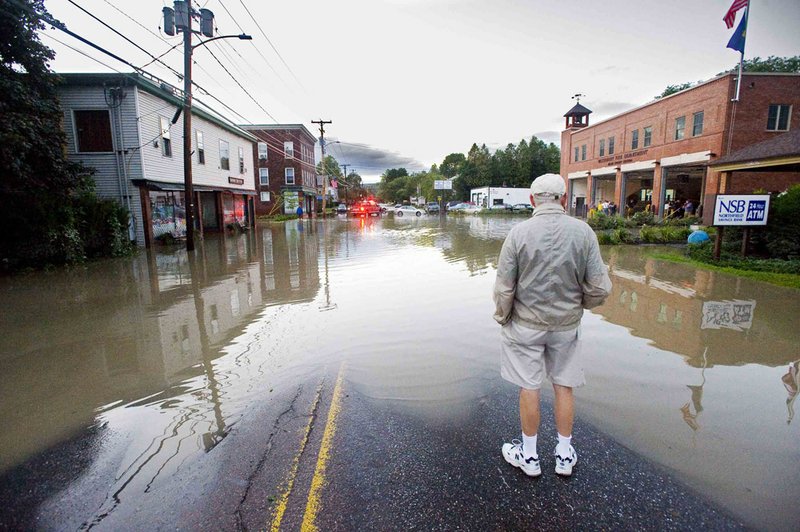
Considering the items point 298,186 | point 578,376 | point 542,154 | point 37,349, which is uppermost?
point 542,154

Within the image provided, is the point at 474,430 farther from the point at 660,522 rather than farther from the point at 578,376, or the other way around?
the point at 660,522

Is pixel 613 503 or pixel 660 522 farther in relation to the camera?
pixel 613 503

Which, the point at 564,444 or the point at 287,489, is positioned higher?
the point at 564,444

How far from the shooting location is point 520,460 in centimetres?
301

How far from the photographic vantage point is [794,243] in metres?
10.8

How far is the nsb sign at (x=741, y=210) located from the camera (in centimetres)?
1091

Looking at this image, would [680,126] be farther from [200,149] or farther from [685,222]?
[200,149]

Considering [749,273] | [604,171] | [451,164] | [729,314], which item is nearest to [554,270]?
[729,314]

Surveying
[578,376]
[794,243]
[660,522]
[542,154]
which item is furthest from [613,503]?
[542,154]

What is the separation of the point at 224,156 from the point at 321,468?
26.3 metres

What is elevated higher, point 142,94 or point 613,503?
point 142,94

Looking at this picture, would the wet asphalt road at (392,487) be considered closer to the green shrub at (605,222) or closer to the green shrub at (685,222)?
the green shrub at (605,222)

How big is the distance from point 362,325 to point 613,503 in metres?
4.56

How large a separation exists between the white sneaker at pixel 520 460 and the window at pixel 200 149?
2347 cm
